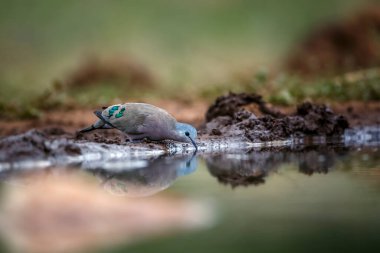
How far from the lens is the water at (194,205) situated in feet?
10.5

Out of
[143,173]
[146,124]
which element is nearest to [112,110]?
[146,124]

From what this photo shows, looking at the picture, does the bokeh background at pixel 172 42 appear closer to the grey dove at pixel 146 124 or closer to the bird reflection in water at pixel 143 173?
the grey dove at pixel 146 124

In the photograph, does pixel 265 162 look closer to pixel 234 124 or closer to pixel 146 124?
pixel 146 124

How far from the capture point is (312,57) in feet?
36.5

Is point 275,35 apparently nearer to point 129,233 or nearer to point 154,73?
point 154,73

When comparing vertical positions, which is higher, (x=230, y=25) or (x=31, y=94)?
(x=230, y=25)

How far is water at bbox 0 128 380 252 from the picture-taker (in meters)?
3.19

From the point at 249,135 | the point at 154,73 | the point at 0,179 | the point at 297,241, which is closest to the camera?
the point at 297,241

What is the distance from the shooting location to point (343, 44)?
445 inches

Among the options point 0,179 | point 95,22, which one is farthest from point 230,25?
point 0,179

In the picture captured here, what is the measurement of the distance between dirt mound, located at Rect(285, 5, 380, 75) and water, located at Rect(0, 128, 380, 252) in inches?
223

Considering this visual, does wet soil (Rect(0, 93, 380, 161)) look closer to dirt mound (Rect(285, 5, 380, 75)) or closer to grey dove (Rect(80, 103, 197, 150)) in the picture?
grey dove (Rect(80, 103, 197, 150))

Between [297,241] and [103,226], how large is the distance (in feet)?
2.87

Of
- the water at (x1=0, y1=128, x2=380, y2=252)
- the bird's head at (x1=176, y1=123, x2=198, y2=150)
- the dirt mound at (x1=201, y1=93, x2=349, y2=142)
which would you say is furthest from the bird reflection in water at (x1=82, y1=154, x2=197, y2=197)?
the dirt mound at (x1=201, y1=93, x2=349, y2=142)
